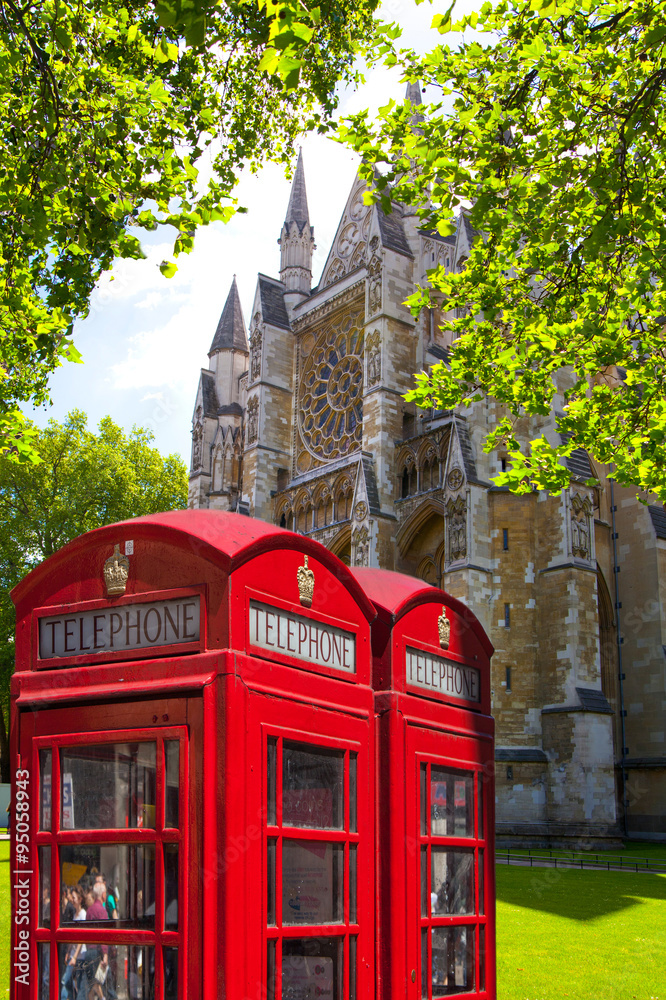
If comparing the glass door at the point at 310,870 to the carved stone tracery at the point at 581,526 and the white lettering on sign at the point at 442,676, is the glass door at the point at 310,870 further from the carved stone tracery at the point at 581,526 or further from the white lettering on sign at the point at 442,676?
the carved stone tracery at the point at 581,526

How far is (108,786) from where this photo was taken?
3080 mm

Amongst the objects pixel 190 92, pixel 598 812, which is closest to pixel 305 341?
pixel 598 812

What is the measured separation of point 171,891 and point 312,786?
63cm

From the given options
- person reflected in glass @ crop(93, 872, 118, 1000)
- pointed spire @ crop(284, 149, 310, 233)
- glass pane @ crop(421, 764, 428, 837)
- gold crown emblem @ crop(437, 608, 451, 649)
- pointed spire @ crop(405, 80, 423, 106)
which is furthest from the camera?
pointed spire @ crop(284, 149, 310, 233)

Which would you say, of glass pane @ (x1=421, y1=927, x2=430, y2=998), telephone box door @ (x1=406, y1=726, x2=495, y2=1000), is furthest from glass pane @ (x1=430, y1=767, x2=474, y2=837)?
glass pane @ (x1=421, y1=927, x2=430, y2=998)

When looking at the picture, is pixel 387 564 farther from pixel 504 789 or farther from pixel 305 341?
pixel 305 341

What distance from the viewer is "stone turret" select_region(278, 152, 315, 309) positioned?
33.8m

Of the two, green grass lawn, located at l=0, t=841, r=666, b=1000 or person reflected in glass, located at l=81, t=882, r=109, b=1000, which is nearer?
person reflected in glass, located at l=81, t=882, r=109, b=1000

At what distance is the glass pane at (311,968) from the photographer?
313cm

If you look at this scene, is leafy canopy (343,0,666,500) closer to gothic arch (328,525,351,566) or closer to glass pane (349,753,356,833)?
glass pane (349,753,356,833)

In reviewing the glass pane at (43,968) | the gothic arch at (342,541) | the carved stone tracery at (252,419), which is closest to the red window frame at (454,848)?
the glass pane at (43,968)

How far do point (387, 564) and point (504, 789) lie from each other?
21.7 feet

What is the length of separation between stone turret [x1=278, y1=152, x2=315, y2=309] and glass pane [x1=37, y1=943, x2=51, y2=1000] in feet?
103

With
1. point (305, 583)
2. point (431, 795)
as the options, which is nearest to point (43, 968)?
point (305, 583)
